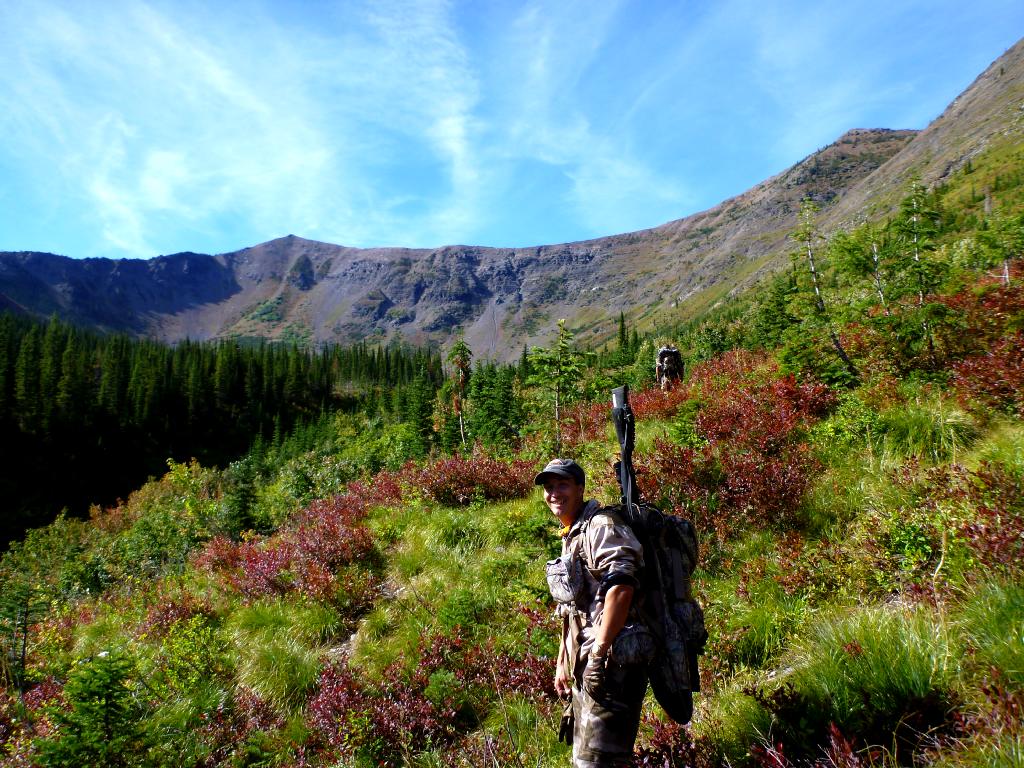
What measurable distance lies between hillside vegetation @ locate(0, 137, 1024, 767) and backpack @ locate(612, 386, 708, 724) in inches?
16.9

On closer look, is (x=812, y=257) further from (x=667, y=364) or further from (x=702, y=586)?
(x=702, y=586)

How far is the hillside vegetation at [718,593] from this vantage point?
10.2 ft

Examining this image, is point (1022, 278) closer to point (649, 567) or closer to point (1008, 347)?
point (1008, 347)

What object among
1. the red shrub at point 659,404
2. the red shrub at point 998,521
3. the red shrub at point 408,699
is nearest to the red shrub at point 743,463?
the red shrub at point 998,521

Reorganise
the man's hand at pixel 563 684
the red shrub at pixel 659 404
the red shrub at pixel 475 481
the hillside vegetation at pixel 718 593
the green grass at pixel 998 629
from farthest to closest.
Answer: the red shrub at pixel 659 404
the red shrub at pixel 475 481
the man's hand at pixel 563 684
the hillside vegetation at pixel 718 593
the green grass at pixel 998 629

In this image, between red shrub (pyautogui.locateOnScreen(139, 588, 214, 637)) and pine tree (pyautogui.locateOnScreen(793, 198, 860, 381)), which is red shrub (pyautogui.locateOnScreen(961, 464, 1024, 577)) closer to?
pine tree (pyautogui.locateOnScreen(793, 198, 860, 381))

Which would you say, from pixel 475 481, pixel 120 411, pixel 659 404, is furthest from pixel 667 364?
pixel 120 411

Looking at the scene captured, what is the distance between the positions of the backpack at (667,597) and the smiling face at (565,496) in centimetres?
36

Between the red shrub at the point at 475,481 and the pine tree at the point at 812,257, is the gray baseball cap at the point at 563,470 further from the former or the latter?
the pine tree at the point at 812,257

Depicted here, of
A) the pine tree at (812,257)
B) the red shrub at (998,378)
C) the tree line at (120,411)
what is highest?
the pine tree at (812,257)

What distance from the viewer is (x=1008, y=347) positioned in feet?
19.2

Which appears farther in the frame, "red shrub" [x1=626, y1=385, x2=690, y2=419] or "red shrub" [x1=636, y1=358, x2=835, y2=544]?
"red shrub" [x1=626, y1=385, x2=690, y2=419]

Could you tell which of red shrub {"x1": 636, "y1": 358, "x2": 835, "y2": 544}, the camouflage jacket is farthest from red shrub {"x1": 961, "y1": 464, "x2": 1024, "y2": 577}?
the camouflage jacket

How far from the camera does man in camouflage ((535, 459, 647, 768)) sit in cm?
279
